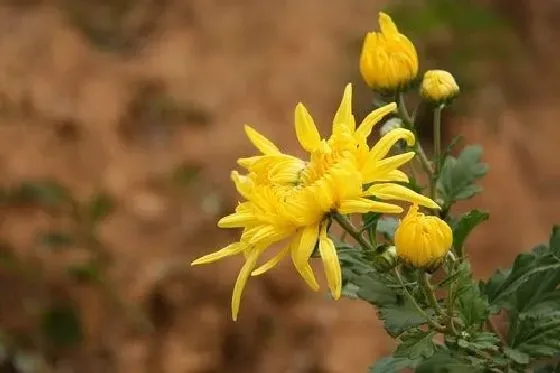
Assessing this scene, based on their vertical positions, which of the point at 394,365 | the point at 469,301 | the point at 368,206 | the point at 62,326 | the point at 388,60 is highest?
the point at 388,60

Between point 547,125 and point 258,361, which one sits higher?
point 547,125

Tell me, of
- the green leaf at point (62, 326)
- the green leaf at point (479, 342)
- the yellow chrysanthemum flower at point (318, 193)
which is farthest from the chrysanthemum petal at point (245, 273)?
the green leaf at point (62, 326)

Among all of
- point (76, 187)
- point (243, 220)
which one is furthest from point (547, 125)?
point (243, 220)

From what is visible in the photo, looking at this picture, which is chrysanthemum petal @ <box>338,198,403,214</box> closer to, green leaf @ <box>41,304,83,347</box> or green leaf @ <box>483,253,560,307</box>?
green leaf @ <box>483,253,560,307</box>

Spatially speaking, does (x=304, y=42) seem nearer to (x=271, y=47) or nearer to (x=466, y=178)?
(x=271, y=47)

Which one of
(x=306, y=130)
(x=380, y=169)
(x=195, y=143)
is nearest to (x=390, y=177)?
(x=380, y=169)

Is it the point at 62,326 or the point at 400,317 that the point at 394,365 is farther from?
the point at 62,326
